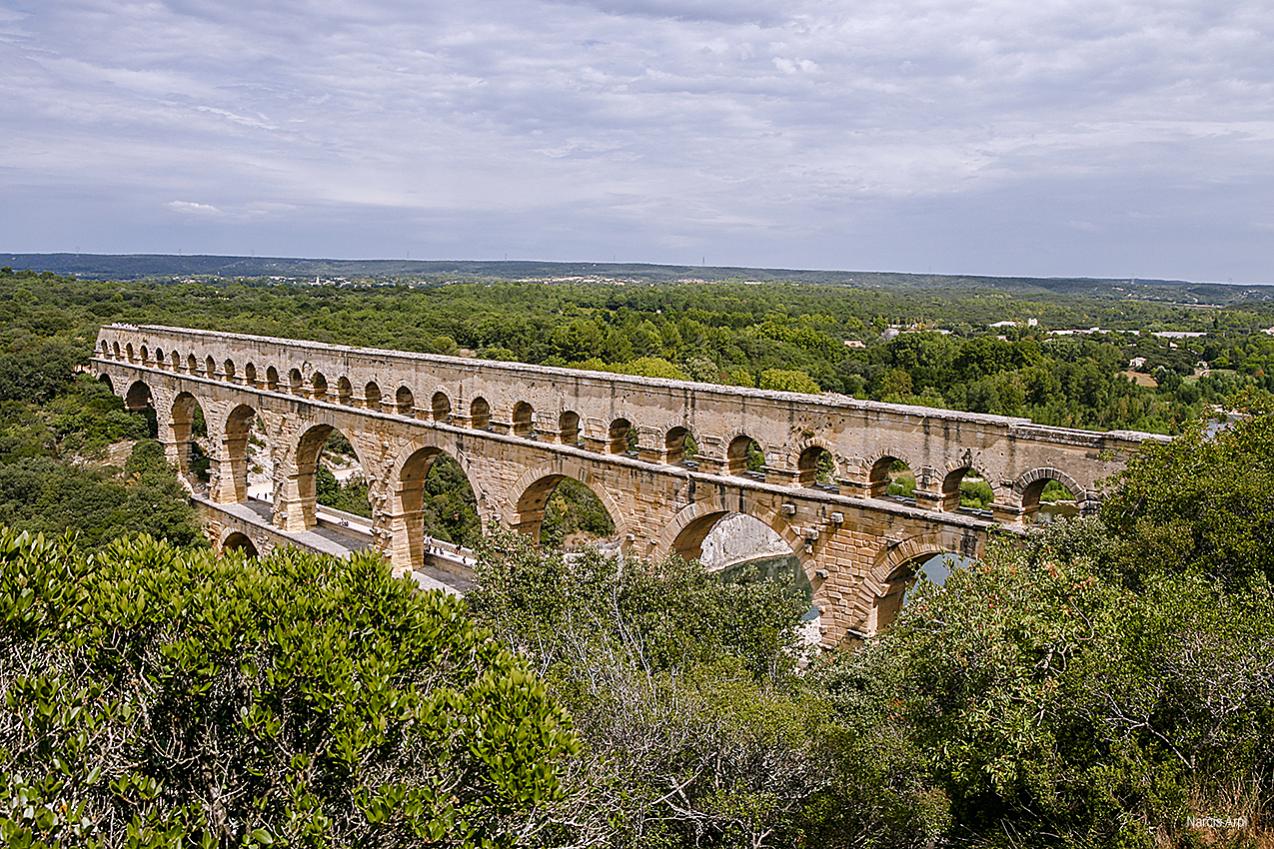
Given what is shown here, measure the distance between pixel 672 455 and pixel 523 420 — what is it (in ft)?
11.6

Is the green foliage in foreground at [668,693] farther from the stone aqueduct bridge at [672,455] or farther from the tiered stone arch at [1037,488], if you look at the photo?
the tiered stone arch at [1037,488]

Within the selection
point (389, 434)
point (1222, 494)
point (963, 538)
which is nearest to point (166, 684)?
→ point (1222, 494)

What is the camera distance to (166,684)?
20.5ft

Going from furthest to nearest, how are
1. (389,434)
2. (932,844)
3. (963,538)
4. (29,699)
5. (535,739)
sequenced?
(389,434)
(963,538)
(932,844)
(535,739)
(29,699)

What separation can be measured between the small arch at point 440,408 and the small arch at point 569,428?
3.31 m

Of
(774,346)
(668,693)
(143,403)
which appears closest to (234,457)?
(143,403)

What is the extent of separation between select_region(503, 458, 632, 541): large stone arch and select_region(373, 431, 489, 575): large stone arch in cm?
259

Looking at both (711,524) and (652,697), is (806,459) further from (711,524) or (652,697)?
(652,697)

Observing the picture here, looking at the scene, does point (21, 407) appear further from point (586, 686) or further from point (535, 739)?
point (535, 739)

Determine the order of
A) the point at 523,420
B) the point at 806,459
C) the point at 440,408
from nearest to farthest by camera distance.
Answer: the point at 806,459 < the point at 523,420 < the point at 440,408

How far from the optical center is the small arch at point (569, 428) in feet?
58.1

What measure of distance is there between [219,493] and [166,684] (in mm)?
22603

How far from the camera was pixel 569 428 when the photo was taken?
58.5ft

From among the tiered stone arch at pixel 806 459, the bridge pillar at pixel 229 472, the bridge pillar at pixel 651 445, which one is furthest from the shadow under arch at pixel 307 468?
the tiered stone arch at pixel 806 459
